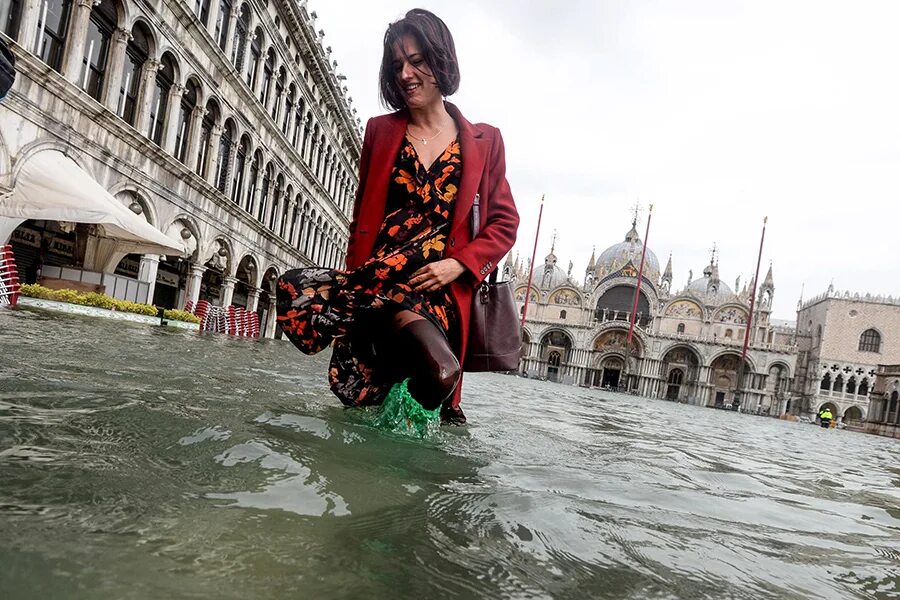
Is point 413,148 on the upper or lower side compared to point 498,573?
upper

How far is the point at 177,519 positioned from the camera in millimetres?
1062

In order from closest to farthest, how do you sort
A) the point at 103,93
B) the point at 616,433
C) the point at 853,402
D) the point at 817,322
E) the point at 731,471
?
the point at 731,471 < the point at 616,433 < the point at 103,93 < the point at 853,402 < the point at 817,322

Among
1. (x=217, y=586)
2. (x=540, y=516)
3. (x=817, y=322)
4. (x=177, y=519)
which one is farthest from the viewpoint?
(x=817, y=322)

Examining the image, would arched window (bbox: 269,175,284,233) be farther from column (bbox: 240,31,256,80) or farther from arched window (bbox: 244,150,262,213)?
column (bbox: 240,31,256,80)

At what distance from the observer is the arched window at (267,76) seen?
1883 centimetres

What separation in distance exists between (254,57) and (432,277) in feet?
59.4

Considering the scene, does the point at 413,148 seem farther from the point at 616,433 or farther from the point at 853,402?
the point at 853,402

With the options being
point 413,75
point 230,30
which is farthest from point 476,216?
point 230,30

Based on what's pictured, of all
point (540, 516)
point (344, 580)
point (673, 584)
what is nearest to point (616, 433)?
point (540, 516)

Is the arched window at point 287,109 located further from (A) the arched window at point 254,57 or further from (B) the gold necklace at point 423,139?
(B) the gold necklace at point 423,139

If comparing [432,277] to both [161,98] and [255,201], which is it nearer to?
[161,98]

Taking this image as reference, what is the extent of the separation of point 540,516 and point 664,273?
2547 inches

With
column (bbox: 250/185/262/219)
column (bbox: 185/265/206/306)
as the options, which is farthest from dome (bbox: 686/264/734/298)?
column (bbox: 185/265/206/306)

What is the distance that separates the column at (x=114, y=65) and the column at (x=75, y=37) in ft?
3.13
